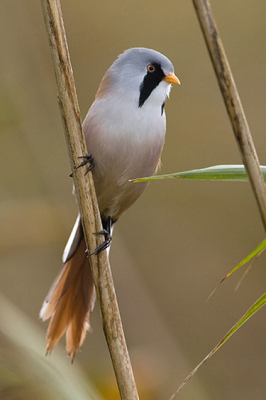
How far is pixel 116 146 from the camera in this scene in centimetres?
215

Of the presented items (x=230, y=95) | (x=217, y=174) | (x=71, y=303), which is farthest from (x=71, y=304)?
(x=230, y=95)

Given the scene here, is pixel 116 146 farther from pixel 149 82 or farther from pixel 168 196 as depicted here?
pixel 168 196

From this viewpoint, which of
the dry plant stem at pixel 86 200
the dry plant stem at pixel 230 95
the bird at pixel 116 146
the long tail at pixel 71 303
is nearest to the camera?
the dry plant stem at pixel 230 95

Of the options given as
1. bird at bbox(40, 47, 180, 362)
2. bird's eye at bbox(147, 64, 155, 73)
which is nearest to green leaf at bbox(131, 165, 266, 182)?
bird at bbox(40, 47, 180, 362)

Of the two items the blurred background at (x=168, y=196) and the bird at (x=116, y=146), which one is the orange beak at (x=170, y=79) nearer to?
the bird at (x=116, y=146)

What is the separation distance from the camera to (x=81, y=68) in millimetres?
4352

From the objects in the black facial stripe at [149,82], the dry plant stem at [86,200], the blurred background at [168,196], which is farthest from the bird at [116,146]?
the blurred background at [168,196]

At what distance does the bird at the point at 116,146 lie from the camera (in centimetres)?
211

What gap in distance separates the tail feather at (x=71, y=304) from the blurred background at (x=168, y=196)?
800mm

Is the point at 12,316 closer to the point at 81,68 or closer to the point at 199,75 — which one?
the point at 81,68

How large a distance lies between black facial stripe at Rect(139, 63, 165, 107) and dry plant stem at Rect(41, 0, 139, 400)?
0.76 m

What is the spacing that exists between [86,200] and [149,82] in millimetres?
963

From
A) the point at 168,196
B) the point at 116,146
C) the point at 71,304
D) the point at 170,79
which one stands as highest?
the point at 170,79

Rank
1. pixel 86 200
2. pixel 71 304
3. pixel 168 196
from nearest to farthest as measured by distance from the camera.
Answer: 1. pixel 86 200
2. pixel 71 304
3. pixel 168 196
